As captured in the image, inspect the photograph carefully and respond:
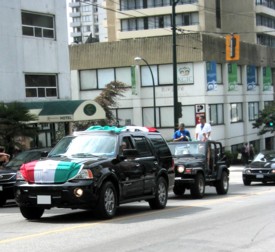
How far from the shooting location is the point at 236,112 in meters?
54.8

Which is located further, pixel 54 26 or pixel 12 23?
pixel 54 26

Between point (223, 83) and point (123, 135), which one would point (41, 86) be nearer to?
point (123, 135)

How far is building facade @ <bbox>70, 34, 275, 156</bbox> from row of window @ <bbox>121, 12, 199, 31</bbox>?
11643 mm

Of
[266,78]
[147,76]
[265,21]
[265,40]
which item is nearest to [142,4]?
[265,21]

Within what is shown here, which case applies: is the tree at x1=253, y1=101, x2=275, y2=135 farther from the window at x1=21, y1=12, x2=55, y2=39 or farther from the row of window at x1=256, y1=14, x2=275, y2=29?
the window at x1=21, y1=12, x2=55, y2=39

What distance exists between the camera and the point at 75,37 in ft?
511

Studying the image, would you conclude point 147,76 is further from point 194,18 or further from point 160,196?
point 160,196

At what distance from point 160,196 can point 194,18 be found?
54.0 meters

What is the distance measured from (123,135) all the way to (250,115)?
46275 millimetres

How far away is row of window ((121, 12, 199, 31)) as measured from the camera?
2610 inches

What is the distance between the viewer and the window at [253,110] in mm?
57544

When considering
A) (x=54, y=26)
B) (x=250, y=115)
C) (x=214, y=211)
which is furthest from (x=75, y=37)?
(x=214, y=211)

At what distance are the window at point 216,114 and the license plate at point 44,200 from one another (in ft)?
129

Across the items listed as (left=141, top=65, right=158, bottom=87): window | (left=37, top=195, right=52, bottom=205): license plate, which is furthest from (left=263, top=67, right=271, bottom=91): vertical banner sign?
(left=37, top=195, right=52, bottom=205): license plate
